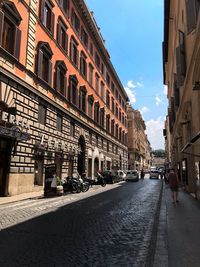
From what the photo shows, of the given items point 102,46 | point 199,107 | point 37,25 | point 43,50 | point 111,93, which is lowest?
point 199,107

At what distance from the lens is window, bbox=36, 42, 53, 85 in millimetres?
21509

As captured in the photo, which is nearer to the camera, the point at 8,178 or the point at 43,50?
the point at 8,178

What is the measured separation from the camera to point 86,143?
33688 millimetres

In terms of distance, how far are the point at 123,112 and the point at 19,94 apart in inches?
1848

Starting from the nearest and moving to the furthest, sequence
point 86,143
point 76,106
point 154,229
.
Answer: point 154,229
point 76,106
point 86,143

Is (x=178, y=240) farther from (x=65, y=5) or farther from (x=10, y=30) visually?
(x=65, y=5)

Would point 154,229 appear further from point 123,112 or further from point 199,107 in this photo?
point 123,112

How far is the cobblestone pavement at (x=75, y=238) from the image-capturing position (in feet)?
17.9

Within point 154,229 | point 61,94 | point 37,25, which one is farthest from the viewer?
point 61,94

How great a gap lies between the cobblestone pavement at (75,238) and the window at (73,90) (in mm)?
18624

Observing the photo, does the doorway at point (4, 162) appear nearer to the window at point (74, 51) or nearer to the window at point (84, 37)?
the window at point (74, 51)

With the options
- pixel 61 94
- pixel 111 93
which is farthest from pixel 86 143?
pixel 111 93

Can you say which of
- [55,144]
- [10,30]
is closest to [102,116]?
[55,144]

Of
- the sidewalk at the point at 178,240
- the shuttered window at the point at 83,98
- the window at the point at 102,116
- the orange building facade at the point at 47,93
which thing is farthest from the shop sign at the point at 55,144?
the window at the point at 102,116
